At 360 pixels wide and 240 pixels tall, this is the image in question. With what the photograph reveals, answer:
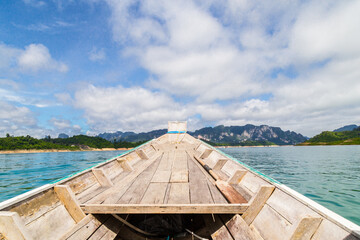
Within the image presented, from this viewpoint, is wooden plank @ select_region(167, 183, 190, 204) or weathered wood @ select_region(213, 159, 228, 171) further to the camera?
weathered wood @ select_region(213, 159, 228, 171)

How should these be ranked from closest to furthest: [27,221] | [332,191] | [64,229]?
[27,221] → [64,229] → [332,191]

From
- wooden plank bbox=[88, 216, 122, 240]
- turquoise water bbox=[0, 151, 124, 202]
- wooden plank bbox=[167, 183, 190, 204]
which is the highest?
wooden plank bbox=[167, 183, 190, 204]

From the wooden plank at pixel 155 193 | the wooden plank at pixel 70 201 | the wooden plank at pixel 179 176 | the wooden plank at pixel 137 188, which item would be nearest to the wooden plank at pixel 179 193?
the wooden plank at pixel 155 193

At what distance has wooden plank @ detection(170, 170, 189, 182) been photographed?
4.79 metres

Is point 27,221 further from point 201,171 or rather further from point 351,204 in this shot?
point 351,204

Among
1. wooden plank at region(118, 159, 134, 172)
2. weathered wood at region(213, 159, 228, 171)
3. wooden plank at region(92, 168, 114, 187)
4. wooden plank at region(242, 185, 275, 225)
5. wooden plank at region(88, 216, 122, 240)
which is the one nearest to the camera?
wooden plank at region(88, 216, 122, 240)

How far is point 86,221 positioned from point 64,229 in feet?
1.03

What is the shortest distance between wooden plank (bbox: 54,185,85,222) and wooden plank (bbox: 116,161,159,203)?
71cm

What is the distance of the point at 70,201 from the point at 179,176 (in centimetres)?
277

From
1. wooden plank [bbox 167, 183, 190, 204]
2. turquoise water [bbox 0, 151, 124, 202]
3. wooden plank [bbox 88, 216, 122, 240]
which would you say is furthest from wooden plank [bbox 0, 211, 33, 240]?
turquoise water [bbox 0, 151, 124, 202]

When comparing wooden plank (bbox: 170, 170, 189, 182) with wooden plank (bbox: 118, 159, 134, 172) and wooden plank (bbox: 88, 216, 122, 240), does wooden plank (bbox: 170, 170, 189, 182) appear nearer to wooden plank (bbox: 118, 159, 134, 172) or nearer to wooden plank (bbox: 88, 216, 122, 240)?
wooden plank (bbox: 118, 159, 134, 172)

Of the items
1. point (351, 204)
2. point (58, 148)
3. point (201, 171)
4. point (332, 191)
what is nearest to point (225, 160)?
point (201, 171)

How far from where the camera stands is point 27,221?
2.47m

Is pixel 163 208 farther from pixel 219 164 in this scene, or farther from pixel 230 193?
pixel 219 164
